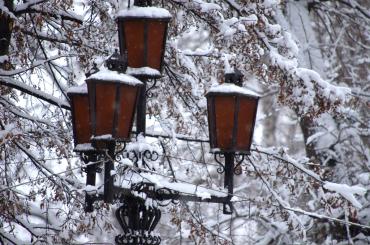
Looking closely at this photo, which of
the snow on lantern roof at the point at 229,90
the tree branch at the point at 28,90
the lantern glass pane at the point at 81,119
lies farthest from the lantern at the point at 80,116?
the tree branch at the point at 28,90

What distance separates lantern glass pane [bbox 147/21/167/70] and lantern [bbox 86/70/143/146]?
0.57 metres

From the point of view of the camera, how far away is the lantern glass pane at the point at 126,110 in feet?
13.3

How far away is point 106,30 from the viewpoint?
736cm

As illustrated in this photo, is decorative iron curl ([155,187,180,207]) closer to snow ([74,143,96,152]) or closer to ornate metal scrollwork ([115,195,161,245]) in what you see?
ornate metal scrollwork ([115,195,161,245])

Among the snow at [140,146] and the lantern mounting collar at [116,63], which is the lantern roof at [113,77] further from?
the snow at [140,146]

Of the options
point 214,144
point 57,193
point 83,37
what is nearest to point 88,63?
point 83,37

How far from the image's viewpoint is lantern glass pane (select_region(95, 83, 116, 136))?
4027 millimetres

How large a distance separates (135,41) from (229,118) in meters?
0.82

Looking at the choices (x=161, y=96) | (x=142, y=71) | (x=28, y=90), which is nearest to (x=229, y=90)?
(x=142, y=71)

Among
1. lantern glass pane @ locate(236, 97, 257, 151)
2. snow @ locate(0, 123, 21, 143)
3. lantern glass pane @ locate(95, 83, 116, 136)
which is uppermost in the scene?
lantern glass pane @ locate(95, 83, 116, 136)

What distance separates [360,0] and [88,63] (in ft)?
24.0

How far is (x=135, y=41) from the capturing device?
4602 millimetres

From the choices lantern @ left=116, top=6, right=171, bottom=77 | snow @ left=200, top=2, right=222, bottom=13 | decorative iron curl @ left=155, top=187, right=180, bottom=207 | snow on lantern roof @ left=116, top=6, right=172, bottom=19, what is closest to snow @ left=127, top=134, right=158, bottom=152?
decorative iron curl @ left=155, top=187, right=180, bottom=207

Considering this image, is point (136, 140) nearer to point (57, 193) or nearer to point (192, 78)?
point (57, 193)
